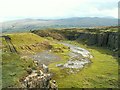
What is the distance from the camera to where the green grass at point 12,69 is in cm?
4759

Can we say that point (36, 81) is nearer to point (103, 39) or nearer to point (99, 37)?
point (103, 39)

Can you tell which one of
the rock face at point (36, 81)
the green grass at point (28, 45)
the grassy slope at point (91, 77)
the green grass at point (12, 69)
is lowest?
the grassy slope at point (91, 77)

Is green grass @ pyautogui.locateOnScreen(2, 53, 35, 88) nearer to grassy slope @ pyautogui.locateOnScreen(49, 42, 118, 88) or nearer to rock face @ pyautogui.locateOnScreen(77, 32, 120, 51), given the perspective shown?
grassy slope @ pyautogui.locateOnScreen(49, 42, 118, 88)

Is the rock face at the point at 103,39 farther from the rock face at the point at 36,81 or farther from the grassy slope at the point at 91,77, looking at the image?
the rock face at the point at 36,81

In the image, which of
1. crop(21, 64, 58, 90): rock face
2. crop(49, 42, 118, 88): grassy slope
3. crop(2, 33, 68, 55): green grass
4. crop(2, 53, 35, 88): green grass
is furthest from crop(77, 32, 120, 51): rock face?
crop(21, 64, 58, 90): rock face

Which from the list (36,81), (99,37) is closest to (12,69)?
(36,81)

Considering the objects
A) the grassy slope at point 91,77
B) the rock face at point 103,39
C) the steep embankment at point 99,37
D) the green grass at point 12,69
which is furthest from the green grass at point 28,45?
the green grass at point 12,69

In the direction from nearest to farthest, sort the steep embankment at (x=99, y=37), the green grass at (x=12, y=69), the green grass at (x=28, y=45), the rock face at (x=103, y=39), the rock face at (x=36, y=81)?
the green grass at (x=12, y=69)
the rock face at (x=36, y=81)
the green grass at (x=28, y=45)
the rock face at (x=103, y=39)
the steep embankment at (x=99, y=37)

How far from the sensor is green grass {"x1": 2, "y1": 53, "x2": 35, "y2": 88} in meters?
47.6

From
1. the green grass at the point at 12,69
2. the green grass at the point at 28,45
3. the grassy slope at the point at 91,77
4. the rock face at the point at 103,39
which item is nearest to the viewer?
the green grass at the point at 12,69

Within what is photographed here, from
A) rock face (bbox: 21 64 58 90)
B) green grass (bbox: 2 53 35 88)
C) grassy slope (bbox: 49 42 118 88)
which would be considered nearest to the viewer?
green grass (bbox: 2 53 35 88)

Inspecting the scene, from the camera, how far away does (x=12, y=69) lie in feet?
174

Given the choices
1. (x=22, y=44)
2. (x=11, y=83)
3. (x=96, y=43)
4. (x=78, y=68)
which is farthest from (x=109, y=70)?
(x=96, y=43)

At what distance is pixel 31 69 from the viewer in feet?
179
